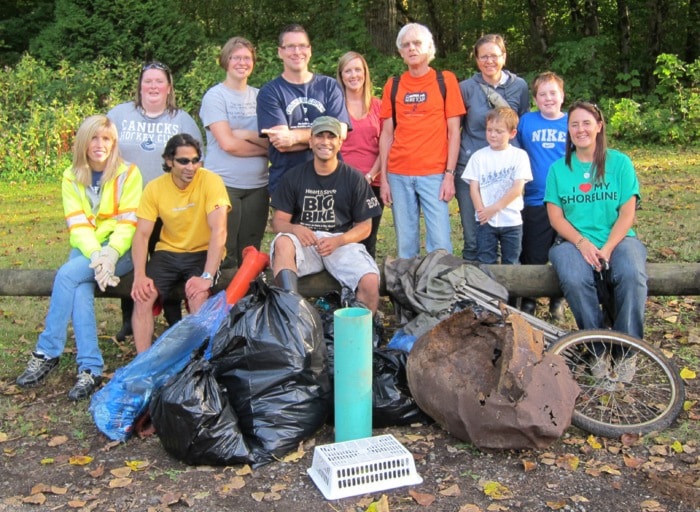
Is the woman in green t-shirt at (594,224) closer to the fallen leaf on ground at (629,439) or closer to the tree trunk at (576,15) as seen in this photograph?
the fallen leaf on ground at (629,439)

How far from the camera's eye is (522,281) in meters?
5.29

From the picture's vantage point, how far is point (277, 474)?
378 cm

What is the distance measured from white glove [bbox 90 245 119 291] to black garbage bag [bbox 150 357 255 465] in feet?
4.26

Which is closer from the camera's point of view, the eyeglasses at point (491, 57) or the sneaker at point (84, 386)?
the sneaker at point (84, 386)

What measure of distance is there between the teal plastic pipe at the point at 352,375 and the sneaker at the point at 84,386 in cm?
179

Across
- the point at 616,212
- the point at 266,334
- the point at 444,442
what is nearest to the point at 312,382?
the point at 266,334

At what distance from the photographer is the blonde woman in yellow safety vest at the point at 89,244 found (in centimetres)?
491

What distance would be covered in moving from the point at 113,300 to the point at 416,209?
3.28 meters

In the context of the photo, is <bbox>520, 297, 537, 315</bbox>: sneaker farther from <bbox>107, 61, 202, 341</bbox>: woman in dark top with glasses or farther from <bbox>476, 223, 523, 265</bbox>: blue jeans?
<bbox>107, 61, 202, 341</bbox>: woman in dark top with glasses

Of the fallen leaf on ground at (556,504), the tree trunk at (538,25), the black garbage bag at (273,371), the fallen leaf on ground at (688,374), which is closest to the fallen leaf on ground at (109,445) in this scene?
the black garbage bag at (273,371)

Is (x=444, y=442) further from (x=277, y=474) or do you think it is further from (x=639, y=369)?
(x=639, y=369)

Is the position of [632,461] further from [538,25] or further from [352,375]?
[538,25]

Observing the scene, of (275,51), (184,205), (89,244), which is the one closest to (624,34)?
(275,51)

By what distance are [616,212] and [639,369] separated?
1.03m
